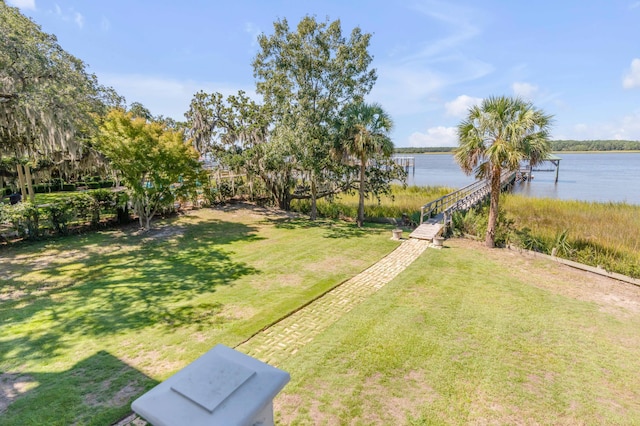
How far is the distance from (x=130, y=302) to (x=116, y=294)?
26.0 inches

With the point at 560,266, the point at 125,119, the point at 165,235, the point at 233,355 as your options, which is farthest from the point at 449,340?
the point at 125,119

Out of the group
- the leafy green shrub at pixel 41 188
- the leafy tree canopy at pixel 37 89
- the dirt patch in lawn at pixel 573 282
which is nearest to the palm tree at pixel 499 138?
the dirt patch in lawn at pixel 573 282

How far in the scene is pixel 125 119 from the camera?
Result: 10727 millimetres

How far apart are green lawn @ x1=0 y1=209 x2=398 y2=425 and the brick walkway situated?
0.26m

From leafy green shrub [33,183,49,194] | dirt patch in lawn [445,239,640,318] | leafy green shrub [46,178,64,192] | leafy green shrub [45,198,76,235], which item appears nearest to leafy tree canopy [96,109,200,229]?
leafy green shrub [45,198,76,235]

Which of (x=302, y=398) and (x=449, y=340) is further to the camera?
(x=449, y=340)

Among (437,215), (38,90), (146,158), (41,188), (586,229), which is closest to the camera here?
(38,90)

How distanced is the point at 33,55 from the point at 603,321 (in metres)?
16.5

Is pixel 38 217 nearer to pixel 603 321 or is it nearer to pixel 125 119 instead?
pixel 125 119

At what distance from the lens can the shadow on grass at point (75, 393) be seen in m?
3.37

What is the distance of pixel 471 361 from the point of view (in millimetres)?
4590

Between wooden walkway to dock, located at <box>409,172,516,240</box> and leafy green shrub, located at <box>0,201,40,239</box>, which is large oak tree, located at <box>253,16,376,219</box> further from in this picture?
leafy green shrub, located at <box>0,201,40,239</box>

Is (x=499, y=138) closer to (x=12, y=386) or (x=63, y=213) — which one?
(x=12, y=386)

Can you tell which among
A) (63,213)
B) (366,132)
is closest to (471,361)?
(366,132)
